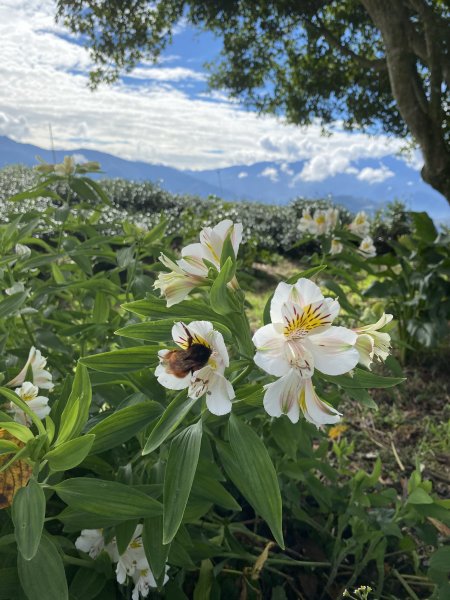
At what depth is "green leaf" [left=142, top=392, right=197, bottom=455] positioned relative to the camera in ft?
2.50

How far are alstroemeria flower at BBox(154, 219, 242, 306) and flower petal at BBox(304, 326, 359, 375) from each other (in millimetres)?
213

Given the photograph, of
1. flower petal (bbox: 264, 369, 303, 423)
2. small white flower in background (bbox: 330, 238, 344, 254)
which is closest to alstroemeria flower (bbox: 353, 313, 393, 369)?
flower petal (bbox: 264, 369, 303, 423)

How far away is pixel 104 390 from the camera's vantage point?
45.7 inches

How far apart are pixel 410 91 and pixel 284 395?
14.7 feet

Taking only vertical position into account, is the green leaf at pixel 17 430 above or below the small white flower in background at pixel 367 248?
above

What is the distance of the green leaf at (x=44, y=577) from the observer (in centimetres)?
78

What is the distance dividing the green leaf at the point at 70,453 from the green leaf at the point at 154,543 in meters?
0.22

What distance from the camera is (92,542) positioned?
3.53 ft

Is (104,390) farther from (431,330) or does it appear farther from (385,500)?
(431,330)

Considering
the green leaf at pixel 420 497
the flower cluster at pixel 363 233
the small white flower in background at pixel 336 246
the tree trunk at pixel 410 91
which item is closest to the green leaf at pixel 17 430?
the green leaf at pixel 420 497

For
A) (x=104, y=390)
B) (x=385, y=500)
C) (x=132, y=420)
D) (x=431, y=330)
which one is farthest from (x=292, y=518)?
(x=431, y=330)

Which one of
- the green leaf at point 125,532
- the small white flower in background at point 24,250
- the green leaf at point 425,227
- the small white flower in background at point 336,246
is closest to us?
the green leaf at point 125,532

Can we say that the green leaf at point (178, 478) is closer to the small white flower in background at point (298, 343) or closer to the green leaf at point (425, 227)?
the small white flower in background at point (298, 343)

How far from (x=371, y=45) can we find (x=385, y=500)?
6.62 metres
